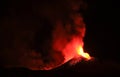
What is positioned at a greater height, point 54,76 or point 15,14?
point 15,14

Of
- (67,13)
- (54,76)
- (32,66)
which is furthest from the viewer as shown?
(67,13)

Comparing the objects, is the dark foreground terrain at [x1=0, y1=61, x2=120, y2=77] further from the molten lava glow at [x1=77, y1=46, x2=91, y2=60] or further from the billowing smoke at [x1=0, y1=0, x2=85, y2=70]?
the billowing smoke at [x1=0, y1=0, x2=85, y2=70]

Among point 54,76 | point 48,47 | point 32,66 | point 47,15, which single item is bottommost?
point 54,76

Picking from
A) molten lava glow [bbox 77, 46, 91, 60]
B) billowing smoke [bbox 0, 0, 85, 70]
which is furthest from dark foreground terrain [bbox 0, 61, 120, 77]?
billowing smoke [bbox 0, 0, 85, 70]

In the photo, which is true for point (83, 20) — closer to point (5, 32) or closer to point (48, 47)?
point (48, 47)

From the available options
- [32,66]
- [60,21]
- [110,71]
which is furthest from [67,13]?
[110,71]

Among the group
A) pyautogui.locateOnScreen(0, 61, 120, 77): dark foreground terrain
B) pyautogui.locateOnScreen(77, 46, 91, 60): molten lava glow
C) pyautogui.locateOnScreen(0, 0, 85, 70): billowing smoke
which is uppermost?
pyautogui.locateOnScreen(0, 0, 85, 70): billowing smoke

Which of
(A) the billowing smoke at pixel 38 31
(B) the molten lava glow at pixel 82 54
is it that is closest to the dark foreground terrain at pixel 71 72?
(B) the molten lava glow at pixel 82 54

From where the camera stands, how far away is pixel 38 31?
9.87m

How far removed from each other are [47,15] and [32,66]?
1.74m

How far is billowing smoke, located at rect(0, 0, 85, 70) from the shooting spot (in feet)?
30.2

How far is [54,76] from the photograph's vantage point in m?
6.73

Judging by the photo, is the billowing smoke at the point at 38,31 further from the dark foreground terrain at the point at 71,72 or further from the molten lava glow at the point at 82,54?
the dark foreground terrain at the point at 71,72

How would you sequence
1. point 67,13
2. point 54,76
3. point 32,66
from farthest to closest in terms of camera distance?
point 67,13, point 32,66, point 54,76
